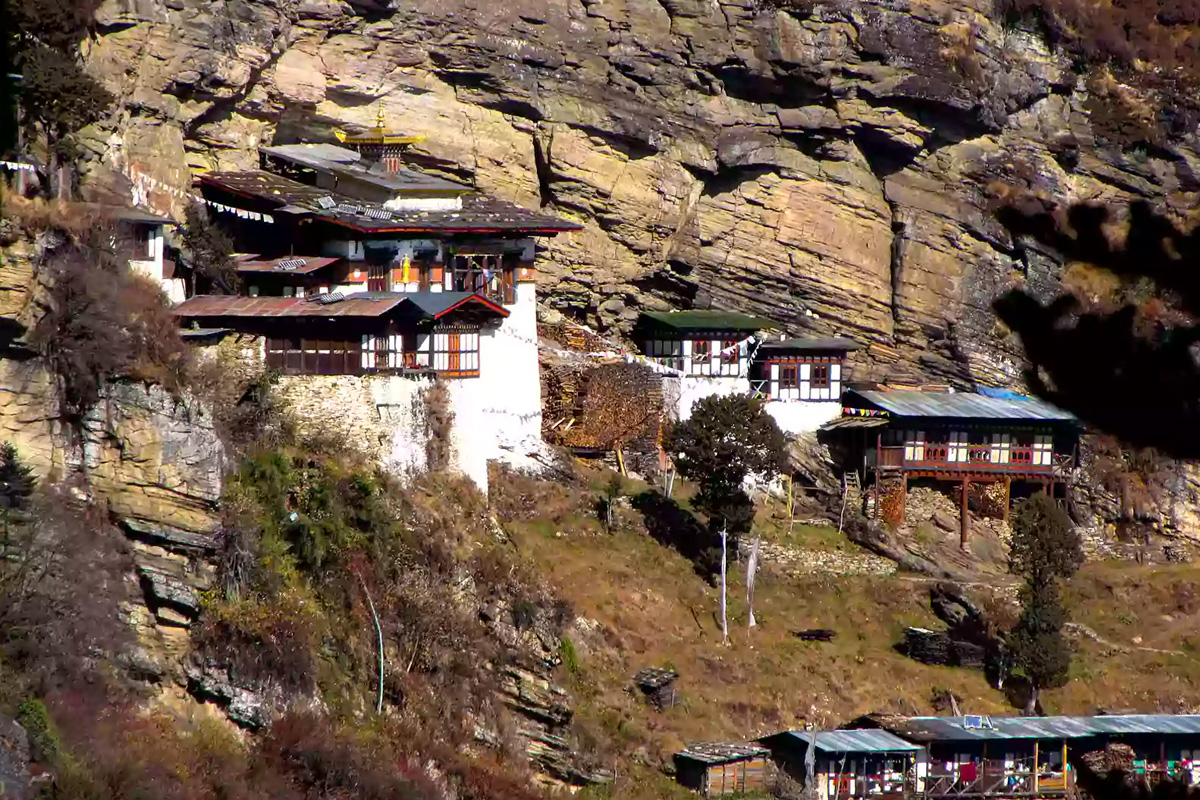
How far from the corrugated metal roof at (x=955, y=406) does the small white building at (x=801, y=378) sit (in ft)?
3.63

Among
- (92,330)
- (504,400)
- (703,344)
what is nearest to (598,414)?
(504,400)

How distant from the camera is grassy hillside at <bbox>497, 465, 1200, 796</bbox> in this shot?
192ft

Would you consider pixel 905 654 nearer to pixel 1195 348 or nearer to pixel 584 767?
pixel 584 767

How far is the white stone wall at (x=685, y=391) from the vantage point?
70750 millimetres

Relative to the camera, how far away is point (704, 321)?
74.9m

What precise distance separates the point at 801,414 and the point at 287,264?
71.2 ft

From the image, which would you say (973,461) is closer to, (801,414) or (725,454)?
(801,414)

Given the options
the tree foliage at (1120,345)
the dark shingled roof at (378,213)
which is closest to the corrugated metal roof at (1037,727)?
the dark shingled roof at (378,213)

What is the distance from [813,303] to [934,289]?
5.35 m

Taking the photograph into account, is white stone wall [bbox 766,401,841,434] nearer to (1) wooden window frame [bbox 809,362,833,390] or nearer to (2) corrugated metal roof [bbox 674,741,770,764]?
(1) wooden window frame [bbox 809,362,833,390]

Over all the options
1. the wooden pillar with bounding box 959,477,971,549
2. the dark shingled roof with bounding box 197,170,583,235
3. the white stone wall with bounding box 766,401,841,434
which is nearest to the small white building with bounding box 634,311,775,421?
the white stone wall with bounding box 766,401,841,434

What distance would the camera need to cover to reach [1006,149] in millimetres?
82500

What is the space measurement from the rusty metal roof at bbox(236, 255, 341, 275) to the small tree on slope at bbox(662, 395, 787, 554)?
12780mm

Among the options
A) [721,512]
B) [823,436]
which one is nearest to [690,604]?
[721,512]
